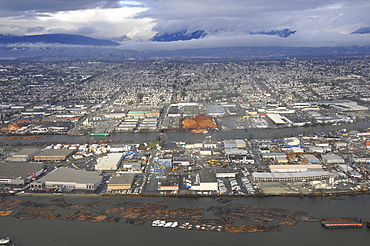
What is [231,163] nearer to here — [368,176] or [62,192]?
[368,176]

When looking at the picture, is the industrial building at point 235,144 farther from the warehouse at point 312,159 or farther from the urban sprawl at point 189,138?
the warehouse at point 312,159

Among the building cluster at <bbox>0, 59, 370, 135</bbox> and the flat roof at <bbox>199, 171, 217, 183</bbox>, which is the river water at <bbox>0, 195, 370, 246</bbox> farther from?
the building cluster at <bbox>0, 59, 370, 135</bbox>

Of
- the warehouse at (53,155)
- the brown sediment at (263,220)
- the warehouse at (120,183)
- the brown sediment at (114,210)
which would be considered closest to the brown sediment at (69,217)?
the brown sediment at (114,210)

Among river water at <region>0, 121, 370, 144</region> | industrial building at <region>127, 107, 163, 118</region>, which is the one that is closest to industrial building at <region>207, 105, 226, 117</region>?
industrial building at <region>127, 107, 163, 118</region>

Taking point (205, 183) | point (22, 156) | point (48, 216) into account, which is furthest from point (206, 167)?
point (22, 156)

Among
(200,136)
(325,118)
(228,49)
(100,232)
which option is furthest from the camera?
(228,49)

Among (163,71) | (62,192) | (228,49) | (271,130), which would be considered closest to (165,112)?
(271,130)
